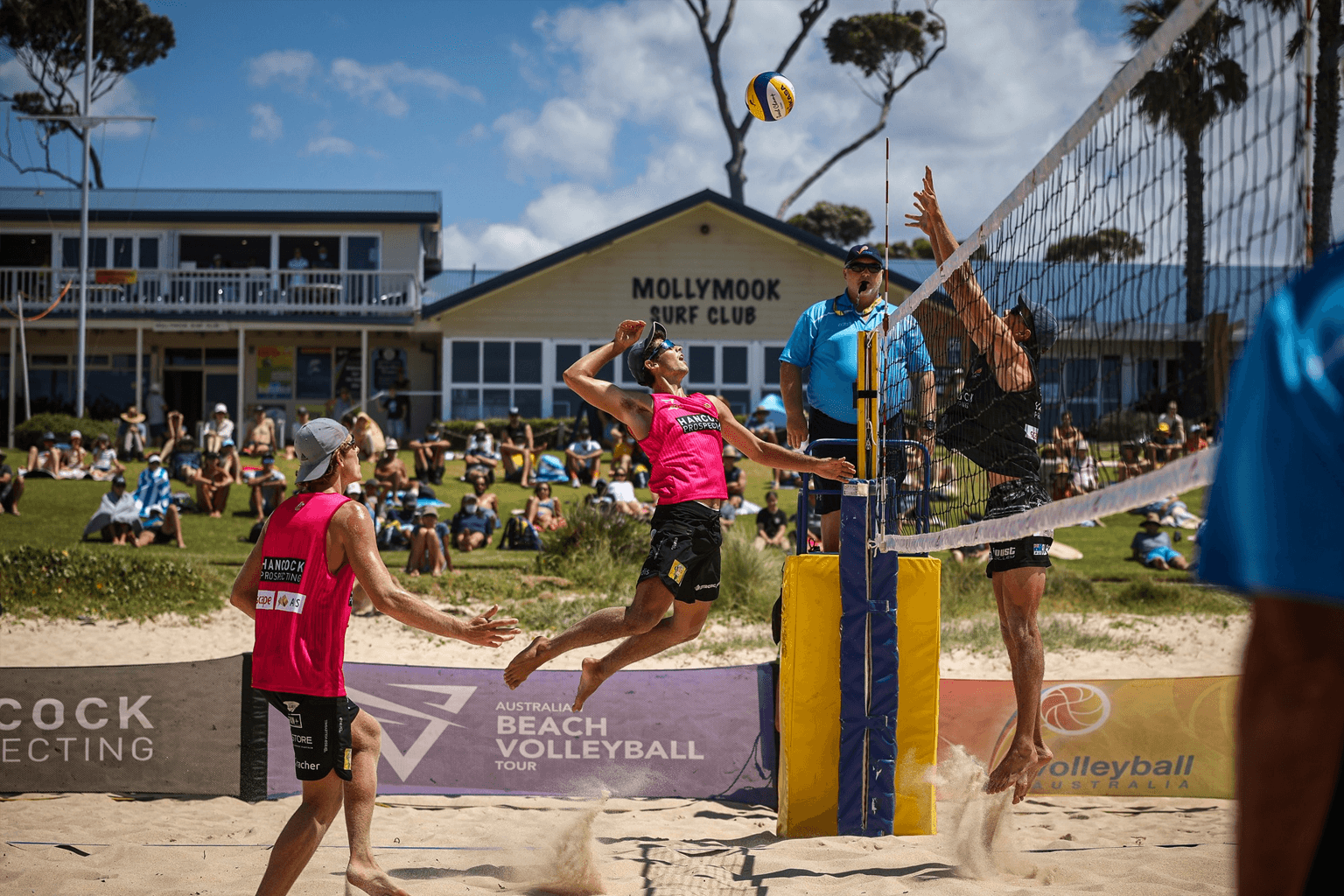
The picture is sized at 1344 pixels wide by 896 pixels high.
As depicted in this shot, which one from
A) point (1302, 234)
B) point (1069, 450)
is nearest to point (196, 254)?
point (1069, 450)

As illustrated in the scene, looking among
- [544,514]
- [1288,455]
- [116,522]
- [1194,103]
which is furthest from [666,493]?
[116,522]

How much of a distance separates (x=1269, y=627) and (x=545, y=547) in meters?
12.0

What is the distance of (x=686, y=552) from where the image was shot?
16.1ft

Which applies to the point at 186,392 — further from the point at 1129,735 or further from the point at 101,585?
the point at 1129,735

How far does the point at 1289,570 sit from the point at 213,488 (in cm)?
1599

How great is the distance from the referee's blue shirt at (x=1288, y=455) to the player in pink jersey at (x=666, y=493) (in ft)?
12.5

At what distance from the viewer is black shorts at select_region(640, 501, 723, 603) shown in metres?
4.88

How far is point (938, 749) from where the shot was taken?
6.38 m

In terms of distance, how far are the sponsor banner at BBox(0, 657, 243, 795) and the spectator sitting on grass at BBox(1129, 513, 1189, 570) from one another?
11581 millimetres

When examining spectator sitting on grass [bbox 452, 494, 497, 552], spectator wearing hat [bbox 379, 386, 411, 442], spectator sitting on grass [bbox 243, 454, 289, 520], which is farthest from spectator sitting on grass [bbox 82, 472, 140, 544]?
spectator wearing hat [bbox 379, 386, 411, 442]

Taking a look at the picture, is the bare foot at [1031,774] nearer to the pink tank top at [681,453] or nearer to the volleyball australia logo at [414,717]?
the pink tank top at [681,453]

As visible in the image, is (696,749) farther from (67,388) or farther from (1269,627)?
(67,388)

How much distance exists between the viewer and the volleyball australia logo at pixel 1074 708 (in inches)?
247

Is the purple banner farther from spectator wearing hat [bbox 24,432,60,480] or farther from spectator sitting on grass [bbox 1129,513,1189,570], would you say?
spectator wearing hat [bbox 24,432,60,480]
